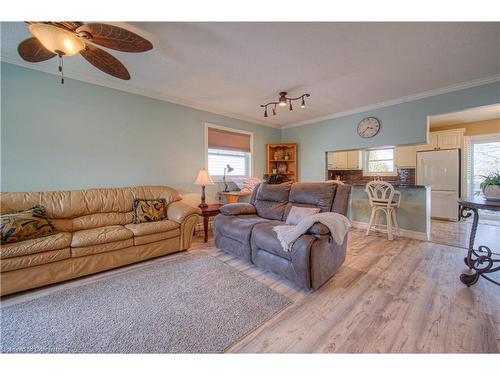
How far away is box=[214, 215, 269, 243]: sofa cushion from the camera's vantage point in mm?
2408

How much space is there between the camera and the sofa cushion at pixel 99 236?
2.06m

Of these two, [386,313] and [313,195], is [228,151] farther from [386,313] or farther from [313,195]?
[386,313]

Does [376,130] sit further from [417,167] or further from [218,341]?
[218,341]

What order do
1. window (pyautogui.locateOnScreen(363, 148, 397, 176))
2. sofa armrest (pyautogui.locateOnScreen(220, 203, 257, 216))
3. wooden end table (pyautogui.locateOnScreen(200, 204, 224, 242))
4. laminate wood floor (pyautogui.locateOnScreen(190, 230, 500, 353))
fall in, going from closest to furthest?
1. laminate wood floor (pyautogui.locateOnScreen(190, 230, 500, 353))
2. sofa armrest (pyautogui.locateOnScreen(220, 203, 257, 216))
3. wooden end table (pyautogui.locateOnScreen(200, 204, 224, 242))
4. window (pyautogui.locateOnScreen(363, 148, 397, 176))

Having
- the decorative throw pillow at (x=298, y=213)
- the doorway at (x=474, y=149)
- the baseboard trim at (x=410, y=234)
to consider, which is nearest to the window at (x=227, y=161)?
the decorative throw pillow at (x=298, y=213)

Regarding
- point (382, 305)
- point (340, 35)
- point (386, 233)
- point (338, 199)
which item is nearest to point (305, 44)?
point (340, 35)

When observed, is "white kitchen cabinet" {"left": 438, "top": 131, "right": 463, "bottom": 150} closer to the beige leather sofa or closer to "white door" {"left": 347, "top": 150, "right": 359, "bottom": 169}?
"white door" {"left": 347, "top": 150, "right": 359, "bottom": 169}

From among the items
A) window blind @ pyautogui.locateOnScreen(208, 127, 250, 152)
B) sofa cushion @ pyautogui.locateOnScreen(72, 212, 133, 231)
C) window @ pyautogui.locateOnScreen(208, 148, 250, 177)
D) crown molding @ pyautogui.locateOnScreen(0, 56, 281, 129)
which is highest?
crown molding @ pyautogui.locateOnScreen(0, 56, 281, 129)

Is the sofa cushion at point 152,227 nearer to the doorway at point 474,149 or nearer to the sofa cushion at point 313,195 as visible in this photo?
the sofa cushion at point 313,195

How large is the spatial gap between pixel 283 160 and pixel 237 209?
8.74 ft

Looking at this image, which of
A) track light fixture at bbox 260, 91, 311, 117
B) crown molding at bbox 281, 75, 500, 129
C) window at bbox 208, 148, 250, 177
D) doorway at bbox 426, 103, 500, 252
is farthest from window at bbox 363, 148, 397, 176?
window at bbox 208, 148, 250, 177

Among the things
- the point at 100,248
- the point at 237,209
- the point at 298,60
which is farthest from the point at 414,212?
the point at 100,248
